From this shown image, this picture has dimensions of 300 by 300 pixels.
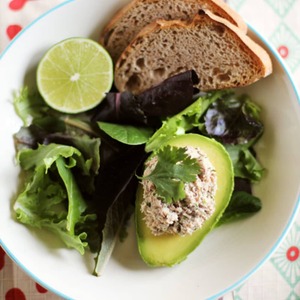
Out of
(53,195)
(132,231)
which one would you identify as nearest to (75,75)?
(53,195)

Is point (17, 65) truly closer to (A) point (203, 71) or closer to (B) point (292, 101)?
(A) point (203, 71)

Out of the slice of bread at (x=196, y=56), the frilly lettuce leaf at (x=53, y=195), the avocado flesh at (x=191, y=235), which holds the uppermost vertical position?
the slice of bread at (x=196, y=56)

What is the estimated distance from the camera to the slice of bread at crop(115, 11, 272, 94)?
4.49 ft

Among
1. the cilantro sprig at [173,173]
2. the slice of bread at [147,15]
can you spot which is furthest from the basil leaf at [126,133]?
the slice of bread at [147,15]

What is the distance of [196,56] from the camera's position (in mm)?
1430

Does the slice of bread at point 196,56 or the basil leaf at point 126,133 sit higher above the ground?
the slice of bread at point 196,56

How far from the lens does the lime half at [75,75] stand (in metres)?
1.42

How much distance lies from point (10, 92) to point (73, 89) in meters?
0.16

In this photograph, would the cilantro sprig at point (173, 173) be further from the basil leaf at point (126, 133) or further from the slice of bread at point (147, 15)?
the slice of bread at point (147, 15)

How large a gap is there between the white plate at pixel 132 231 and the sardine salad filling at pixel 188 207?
16 cm

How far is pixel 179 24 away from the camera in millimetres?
1384

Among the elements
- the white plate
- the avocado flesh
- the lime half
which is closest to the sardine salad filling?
the avocado flesh

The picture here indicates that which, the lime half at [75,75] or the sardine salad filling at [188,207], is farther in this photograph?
the lime half at [75,75]

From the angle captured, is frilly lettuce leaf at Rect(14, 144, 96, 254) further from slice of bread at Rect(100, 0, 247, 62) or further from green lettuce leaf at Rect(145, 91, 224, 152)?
slice of bread at Rect(100, 0, 247, 62)
